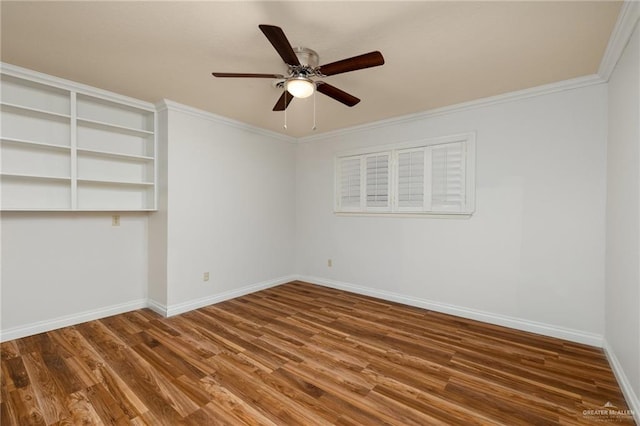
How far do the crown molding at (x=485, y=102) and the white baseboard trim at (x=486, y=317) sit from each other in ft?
7.45

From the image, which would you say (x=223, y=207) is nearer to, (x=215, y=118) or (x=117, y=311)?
(x=215, y=118)

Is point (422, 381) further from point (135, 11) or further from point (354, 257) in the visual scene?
point (135, 11)

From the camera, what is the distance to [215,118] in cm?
374

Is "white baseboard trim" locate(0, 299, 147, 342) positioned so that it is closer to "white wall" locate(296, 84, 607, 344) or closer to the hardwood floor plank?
the hardwood floor plank

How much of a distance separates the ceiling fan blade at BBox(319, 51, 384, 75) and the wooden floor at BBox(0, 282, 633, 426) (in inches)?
86.3

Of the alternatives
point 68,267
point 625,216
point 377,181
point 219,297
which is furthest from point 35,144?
point 625,216

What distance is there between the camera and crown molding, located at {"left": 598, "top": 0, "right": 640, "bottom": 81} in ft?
5.57

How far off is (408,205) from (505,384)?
7.06 ft

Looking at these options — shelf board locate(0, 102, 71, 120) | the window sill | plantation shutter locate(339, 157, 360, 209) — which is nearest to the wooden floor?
the window sill

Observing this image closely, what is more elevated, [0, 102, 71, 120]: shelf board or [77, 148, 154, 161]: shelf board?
[0, 102, 71, 120]: shelf board

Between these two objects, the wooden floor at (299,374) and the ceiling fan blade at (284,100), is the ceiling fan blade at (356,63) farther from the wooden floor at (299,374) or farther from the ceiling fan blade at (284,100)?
the wooden floor at (299,374)

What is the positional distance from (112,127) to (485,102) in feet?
13.4

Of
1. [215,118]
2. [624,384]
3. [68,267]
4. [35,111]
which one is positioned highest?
[215,118]

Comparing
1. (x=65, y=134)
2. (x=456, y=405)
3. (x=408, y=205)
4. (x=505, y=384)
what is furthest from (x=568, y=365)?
(x=65, y=134)
